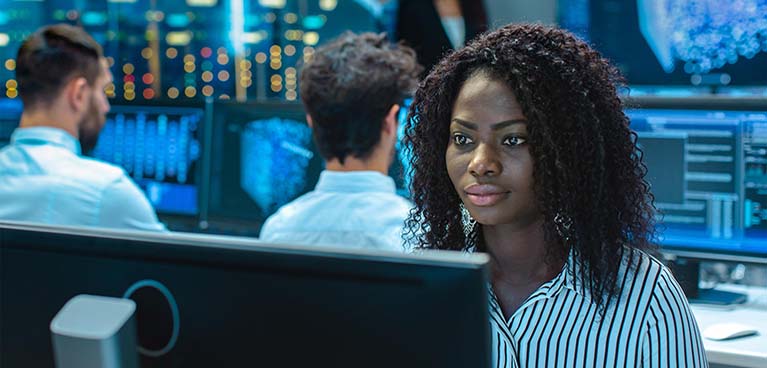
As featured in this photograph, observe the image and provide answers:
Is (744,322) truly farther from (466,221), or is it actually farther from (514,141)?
(514,141)

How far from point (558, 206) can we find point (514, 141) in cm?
10

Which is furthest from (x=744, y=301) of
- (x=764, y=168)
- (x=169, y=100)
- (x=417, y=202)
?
(x=169, y=100)

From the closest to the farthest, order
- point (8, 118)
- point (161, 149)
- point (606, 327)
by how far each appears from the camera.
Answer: point (606, 327) → point (161, 149) → point (8, 118)

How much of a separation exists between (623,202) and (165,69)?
457 cm

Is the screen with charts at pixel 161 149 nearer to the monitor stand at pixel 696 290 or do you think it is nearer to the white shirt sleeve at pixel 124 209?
the white shirt sleeve at pixel 124 209

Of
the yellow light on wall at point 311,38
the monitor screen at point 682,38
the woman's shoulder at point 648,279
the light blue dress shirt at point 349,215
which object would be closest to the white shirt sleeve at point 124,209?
the light blue dress shirt at point 349,215

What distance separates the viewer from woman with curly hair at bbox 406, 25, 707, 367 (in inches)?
43.0

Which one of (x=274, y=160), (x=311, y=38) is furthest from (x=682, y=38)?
(x=311, y=38)

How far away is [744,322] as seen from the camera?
1.88 metres

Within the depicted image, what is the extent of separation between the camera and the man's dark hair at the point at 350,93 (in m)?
1.98

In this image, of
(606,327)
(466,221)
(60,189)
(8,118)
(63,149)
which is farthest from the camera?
(8,118)

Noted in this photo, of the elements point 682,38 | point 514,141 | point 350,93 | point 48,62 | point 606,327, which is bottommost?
point 606,327

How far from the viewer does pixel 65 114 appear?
242 cm

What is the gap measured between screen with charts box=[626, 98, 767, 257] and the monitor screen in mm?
1174
